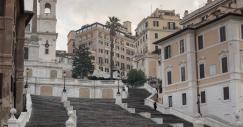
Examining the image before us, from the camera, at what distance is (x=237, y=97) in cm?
4822

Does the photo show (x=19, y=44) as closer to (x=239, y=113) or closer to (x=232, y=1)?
(x=239, y=113)

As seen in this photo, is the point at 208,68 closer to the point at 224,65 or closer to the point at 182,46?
the point at 224,65

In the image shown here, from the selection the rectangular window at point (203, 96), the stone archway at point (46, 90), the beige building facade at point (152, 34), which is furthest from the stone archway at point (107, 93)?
the beige building facade at point (152, 34)

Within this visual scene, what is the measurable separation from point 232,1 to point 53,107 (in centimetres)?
2986

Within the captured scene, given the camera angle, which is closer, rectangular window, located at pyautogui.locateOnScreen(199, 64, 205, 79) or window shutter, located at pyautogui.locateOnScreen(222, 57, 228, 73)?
window shutter, located at pyautogui.locateOnScreen(222, 57, 228, 73)

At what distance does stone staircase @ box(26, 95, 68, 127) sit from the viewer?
125 ft

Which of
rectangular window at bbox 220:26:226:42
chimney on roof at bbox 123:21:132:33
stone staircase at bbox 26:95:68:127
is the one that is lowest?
stone staircase at bbox 26:95:68:127

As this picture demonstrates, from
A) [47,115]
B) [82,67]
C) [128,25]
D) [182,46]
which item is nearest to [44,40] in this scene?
[82,67]

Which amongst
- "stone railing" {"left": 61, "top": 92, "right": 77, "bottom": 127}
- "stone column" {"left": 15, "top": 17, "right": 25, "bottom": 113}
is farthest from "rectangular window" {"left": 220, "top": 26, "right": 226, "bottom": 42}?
"stone column" {"left": 15, "top": 17, "right": 25, "bottom": 113}

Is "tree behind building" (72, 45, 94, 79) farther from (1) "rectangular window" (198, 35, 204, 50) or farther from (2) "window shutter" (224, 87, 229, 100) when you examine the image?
(2) "window shutter" (224, 87, 229, 100)

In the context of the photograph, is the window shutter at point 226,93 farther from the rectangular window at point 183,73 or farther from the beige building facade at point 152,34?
the beige building facade at point 152,34

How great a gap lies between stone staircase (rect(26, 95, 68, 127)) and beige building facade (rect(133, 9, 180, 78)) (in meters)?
59.0

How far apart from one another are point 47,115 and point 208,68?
20041mm

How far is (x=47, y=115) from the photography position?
42719mm
